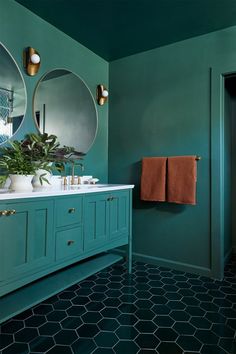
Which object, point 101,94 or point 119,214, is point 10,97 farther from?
point 119,214

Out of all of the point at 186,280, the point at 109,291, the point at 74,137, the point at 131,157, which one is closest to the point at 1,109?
the point at 74,137

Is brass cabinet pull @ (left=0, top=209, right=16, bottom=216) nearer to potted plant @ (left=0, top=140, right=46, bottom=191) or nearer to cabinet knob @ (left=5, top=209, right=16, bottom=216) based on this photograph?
cabinet knob @ (left=5, top=209, right=16, bottom=216)

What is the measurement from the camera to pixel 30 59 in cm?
178

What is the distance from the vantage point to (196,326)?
1.42 m

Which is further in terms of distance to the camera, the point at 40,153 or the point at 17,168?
the point at 40,153

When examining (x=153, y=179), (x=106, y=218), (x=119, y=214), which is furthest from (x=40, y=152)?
(x=153, y=179)

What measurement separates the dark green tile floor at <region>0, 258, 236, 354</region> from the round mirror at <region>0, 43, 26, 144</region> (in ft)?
3.99

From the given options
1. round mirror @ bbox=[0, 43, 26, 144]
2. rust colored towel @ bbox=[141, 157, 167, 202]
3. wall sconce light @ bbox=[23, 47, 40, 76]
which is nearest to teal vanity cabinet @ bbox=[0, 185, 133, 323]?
rust colored towel @ bbox=[141, 157, 167, 202]

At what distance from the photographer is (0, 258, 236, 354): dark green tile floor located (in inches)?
49.2

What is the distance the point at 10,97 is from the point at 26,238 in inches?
41.0

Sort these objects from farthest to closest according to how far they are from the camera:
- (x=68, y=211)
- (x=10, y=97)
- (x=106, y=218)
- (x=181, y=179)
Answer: (x=181, y=179) < (x=106, y=218) < (x=10, y=97) < (x=68, y=211)

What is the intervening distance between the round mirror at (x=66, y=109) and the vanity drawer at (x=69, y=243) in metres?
0.88

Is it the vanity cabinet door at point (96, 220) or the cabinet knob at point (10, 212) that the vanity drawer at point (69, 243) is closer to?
the vanity cabinet door at point (96, 220)

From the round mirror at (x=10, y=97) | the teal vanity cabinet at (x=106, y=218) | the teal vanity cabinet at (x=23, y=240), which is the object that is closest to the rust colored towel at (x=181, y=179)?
the teal vanity cabinet at (x=106, y=218)
